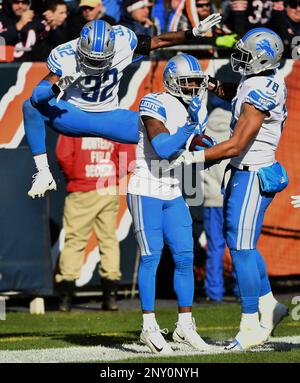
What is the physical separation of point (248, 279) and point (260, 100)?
1249mm

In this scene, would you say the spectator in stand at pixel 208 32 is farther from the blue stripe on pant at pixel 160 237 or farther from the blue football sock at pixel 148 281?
the blue football sock at pixel 148 281

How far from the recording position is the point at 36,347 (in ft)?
27.9

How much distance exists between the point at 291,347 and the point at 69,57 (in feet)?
8.78

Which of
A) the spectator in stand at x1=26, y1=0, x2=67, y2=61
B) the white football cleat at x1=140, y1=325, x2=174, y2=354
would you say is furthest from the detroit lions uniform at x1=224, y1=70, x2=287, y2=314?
the spectator in stand at x1=26, y1=0, x2=67, y2=61

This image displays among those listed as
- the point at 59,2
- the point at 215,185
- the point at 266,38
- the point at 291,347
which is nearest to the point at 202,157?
the point at 266,38

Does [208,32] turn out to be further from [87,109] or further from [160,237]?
[160,237]

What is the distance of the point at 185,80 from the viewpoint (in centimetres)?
802

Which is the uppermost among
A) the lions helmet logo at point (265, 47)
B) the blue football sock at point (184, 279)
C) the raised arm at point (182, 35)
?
the raised arm at point (182, 35)

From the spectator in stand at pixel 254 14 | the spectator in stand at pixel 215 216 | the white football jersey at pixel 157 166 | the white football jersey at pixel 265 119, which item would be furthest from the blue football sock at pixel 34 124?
the spectator in stand at pixel 254 14

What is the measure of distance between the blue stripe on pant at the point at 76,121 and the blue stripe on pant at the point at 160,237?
2.14ft

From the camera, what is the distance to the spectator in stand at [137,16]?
460 inches

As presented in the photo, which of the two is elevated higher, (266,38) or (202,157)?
(266,38)
